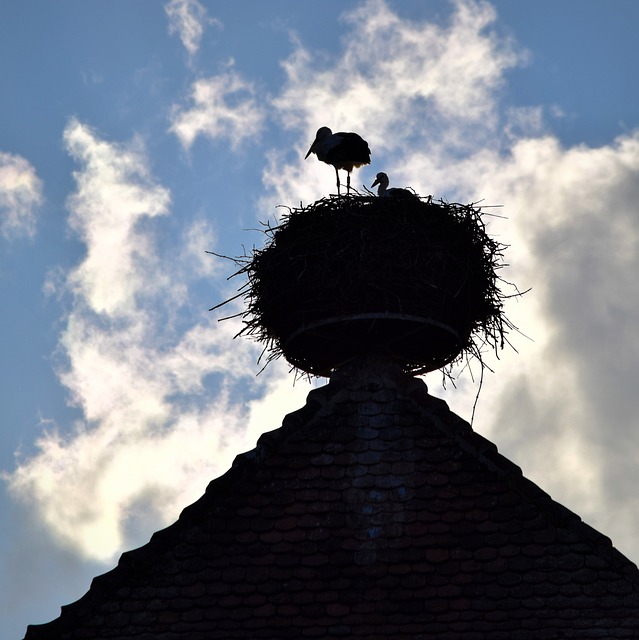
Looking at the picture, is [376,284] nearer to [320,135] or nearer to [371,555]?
[371,555]

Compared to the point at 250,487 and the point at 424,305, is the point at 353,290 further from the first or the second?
the point at 250,487

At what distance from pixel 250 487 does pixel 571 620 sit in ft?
7.12

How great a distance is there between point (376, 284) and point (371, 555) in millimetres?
2463

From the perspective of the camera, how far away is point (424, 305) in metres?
10.2

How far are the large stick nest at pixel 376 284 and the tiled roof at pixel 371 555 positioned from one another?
1261 mm

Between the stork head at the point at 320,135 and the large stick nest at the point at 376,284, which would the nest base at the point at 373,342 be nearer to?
the large stick nest at the point at 376,284

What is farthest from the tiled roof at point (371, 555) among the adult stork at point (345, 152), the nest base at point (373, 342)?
the adult stork at point (345, 152)

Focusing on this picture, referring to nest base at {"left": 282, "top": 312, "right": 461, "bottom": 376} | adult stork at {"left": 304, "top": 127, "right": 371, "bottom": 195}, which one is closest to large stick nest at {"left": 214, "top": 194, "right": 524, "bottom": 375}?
nest base at {"left": 282, "top": 312, "right": 461, "bottom": 376}

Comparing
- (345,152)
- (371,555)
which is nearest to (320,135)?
(345,152)

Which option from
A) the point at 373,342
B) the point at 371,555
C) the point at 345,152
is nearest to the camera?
the point at 371,555

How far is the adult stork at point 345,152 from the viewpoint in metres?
14.5

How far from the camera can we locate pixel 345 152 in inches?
570

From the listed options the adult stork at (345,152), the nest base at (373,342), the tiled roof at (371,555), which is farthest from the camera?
the adult stork at (345,152)

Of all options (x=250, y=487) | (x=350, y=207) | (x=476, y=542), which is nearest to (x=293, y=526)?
(x=250, y=487)
